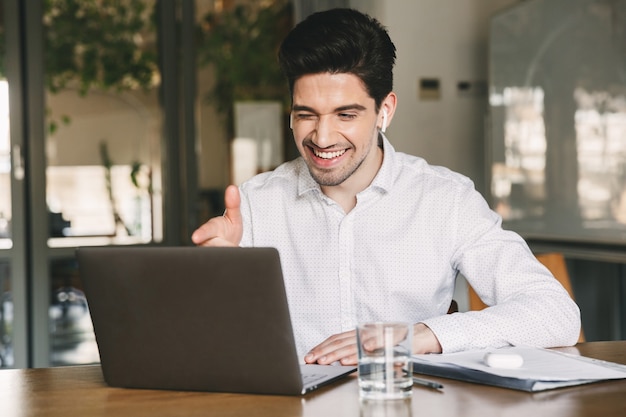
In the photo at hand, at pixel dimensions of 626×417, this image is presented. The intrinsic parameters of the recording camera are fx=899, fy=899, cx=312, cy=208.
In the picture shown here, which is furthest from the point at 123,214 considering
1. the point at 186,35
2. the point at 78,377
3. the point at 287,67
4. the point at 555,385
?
the point at 555,385

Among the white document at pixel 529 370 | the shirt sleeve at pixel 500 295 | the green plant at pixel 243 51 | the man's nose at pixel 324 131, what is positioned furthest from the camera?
the green plant at pixel 243 51

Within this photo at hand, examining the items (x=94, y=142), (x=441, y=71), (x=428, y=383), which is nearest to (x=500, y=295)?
(x=428, y=383)

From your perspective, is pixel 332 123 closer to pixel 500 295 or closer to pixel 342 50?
pixel 342 50

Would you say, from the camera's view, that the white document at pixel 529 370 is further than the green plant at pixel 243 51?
No

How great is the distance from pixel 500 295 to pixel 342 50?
1.96 feet

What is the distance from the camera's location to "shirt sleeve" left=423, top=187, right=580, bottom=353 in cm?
153

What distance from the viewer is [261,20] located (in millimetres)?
4871

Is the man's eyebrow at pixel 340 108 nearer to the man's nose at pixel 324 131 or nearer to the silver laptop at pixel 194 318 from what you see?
the man's nose at pixel 324 131

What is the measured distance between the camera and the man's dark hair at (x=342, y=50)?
1.87 metres

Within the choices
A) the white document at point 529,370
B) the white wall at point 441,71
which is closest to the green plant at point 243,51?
A: the white wall at point 441,71

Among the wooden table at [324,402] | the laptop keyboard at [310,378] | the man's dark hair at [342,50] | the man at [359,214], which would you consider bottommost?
the wooden table at [324,402]

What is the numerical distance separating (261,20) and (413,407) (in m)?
3.94

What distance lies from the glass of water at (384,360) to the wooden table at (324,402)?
20mm

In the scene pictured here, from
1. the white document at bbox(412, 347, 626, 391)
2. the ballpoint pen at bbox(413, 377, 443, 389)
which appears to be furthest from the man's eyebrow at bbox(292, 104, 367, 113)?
the ballpoint pen at bbox(413, 377, 443, 389)
